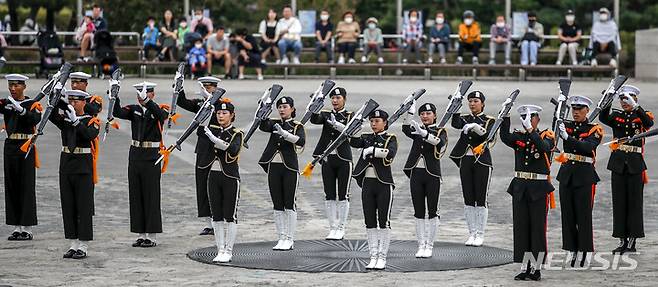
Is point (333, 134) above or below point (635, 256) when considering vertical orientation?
above

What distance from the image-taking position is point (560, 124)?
15.8 metres

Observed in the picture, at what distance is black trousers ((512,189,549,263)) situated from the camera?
15.8 metres

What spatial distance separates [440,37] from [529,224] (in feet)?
74.4

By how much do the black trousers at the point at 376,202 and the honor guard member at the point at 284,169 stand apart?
1446 millimetres

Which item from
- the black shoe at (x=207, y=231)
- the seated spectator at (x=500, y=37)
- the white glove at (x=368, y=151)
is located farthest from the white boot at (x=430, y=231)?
the seated spectator at (x=500, y=37)

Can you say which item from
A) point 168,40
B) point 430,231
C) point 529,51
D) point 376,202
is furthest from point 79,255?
point 529,51

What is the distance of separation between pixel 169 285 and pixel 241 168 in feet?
33.4

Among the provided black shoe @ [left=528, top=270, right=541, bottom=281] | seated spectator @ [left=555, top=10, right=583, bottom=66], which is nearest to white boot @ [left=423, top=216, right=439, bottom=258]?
black shoe @ [left=528, top=270, right=541, bottom=281]

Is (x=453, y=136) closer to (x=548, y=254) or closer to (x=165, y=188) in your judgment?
(x=165, y=188)

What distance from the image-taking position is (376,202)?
16625mm

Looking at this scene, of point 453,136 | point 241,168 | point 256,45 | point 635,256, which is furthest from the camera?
point 256,45

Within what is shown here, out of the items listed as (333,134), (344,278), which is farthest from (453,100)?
(344,278)

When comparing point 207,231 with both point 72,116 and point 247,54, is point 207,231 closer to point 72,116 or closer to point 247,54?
point 72,116

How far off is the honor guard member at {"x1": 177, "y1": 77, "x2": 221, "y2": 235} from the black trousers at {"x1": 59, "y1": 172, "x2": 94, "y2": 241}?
1.33 m
